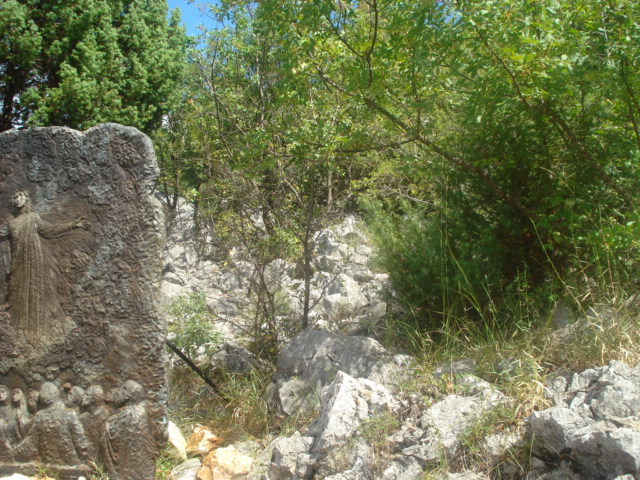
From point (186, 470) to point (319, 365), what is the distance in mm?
1221

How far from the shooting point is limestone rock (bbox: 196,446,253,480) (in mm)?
3496

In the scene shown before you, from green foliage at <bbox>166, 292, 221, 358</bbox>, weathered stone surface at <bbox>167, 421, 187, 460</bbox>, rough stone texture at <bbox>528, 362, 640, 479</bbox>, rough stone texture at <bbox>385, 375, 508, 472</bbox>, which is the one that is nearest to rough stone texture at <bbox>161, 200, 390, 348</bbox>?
green foliage at <bbox>166, 292, 221, 358</bbox>

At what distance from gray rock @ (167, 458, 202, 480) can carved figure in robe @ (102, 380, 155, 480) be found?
18 cm

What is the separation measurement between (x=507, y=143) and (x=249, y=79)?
3029 millimetres

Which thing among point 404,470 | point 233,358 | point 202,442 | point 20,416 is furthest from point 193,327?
point 404,470

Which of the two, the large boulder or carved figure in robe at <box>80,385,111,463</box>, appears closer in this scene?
the large boulder

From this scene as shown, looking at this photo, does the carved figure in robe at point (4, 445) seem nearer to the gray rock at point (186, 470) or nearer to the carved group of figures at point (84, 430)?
the carved group of figures at point (84, 430)

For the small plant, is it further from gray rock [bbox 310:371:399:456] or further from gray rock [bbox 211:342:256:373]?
gray rock [bbox 211:342:256:373]

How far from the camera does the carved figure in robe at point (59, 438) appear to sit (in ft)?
11.5

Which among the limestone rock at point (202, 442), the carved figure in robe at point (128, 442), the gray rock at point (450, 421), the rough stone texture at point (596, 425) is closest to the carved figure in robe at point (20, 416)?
the carved figure in robe at point (128, 442)

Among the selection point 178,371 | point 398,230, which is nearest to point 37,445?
point 178,371

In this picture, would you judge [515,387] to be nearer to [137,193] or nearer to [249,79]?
[137,193]

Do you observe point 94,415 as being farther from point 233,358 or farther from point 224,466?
point 233,358

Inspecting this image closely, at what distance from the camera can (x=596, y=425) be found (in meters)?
2.82
